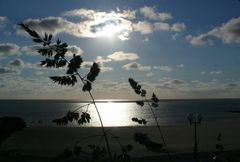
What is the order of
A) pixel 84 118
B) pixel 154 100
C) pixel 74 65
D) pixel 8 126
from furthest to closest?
pixel 8 126 < pixel 154 100 < pixel 84 118 < pixel 74 65

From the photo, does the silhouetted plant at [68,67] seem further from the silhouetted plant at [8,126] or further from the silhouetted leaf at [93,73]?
the silhouetted plant at [8,126]

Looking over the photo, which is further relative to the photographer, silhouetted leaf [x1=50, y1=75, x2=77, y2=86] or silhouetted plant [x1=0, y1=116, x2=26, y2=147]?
silhouetted plant [x1=0, y1=116, x2=26, y2=147]

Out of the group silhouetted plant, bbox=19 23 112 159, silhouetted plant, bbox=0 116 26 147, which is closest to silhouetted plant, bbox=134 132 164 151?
silhouetted plant, bbox=19 23 112 159

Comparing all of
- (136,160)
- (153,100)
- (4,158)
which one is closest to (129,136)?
(136,160)

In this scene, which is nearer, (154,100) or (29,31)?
(29,31)

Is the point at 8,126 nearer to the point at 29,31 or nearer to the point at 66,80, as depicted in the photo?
the point at 66,80

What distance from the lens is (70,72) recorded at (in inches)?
149

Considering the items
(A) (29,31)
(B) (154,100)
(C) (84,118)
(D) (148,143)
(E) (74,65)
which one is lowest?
(D) (148,143)

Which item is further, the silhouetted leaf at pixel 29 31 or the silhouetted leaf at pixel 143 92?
the silhouetted leaf at pixel 143 92

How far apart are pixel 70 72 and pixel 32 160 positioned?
57.3ft

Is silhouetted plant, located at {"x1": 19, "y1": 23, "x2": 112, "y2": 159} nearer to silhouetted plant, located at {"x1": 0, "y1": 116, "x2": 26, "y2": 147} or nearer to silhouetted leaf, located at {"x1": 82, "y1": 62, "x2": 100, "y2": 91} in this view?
silhouetted leaf, located at {"x1": 82, "y1": 62, "x2": 100, "y2": 91}

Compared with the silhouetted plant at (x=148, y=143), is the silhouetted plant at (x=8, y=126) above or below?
above

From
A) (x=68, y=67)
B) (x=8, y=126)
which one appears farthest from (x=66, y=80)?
(x=8, y=126)

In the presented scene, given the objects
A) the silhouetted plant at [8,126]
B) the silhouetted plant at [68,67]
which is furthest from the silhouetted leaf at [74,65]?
the silhouetted plant at [8,126]
